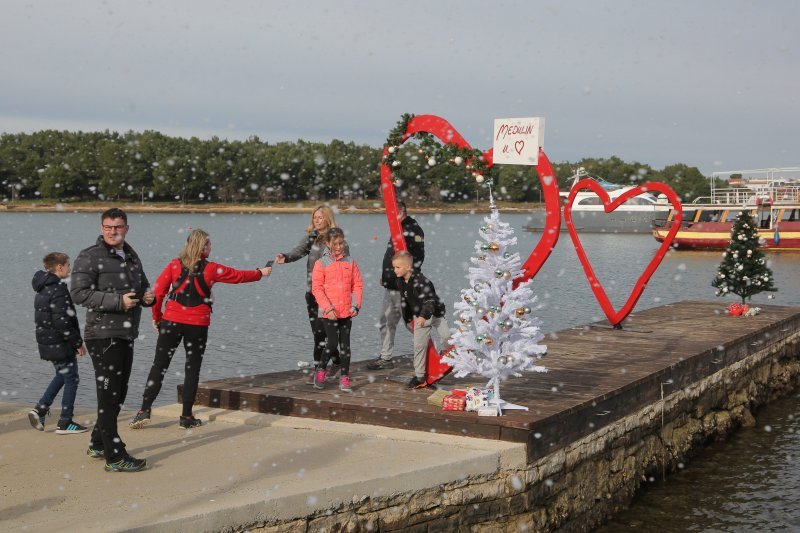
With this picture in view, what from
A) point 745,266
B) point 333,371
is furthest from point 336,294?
point 745,266

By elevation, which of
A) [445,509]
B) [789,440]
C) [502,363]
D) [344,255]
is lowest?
[789,440]

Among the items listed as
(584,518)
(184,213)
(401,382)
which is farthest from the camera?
(184,213)

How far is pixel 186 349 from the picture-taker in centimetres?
955

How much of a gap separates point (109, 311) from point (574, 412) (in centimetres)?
487

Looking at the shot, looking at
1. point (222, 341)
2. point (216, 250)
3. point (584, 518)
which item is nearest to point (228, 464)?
point (584, 518)

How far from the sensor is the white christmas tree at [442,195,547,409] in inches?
383

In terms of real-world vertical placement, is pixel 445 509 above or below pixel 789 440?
above

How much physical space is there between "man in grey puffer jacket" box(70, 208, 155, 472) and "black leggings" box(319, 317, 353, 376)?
9.57 feet

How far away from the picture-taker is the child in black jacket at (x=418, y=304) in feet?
34.7

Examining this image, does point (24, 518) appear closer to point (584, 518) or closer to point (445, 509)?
point (445, 509)

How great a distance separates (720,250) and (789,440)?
200 feet

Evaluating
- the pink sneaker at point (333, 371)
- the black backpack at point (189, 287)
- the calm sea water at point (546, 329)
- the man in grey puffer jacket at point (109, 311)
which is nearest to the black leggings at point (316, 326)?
the pink sneaker at point (333, 371)

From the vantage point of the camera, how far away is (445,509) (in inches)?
321

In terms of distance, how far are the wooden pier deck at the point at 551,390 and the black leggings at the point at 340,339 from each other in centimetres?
32
